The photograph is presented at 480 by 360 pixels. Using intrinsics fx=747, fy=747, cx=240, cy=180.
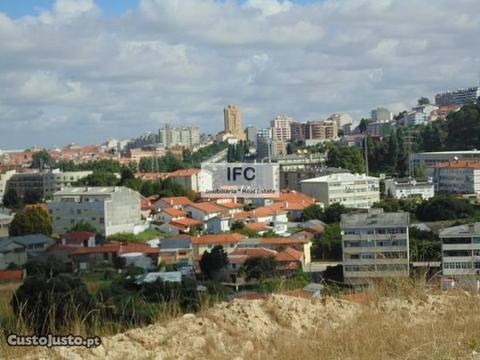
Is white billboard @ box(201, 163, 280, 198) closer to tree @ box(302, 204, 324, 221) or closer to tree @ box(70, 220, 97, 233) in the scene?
tree @ box(302, 204, 324, 221)

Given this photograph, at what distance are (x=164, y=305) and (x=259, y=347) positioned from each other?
66 centimetres

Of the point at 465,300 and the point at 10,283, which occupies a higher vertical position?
the point at 465,300

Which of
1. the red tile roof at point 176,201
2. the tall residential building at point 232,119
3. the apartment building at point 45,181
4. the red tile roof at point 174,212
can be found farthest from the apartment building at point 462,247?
the tall residential building at point 232,119

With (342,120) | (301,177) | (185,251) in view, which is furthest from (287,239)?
(342,120)

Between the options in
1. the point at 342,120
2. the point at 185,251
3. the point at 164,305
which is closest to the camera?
the point at 164,305

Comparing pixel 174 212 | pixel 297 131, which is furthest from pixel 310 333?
pixel 297 131

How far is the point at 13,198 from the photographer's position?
1083 inches

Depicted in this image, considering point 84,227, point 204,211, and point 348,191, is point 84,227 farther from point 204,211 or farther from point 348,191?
point 348,191

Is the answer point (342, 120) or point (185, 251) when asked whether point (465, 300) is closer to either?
point (185, 251)

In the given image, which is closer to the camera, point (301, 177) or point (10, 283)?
point (10, 283)

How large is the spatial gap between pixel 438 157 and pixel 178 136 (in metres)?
46.9

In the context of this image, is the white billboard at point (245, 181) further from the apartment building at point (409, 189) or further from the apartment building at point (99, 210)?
the apartment building at point (99, 210)

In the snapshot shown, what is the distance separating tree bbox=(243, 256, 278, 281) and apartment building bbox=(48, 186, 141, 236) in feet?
22.7

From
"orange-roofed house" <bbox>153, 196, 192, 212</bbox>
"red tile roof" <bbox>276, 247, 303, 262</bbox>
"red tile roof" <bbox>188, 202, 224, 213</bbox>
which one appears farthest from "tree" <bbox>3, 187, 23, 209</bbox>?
"red tile roof" <bbox>276, 247, 303, 262</bbox>
